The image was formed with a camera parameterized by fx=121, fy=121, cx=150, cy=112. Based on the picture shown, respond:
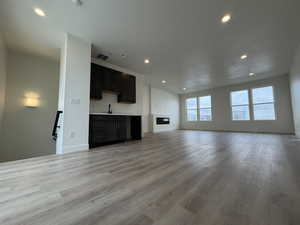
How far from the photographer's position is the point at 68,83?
110 inches

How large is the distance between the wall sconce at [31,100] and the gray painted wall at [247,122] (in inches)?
333

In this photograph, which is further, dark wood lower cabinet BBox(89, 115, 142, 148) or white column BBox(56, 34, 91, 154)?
dark wood lower cabinet BBox(89, 115, 142, 148)

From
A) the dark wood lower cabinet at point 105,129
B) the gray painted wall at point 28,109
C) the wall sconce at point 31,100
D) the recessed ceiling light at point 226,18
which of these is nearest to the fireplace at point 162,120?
the dark wood lower cabinet at point 105,129

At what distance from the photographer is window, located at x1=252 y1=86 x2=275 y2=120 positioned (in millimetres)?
6180

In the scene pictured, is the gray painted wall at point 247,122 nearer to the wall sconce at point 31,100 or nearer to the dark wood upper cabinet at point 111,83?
the dark wood upper cabinet at point 111,83

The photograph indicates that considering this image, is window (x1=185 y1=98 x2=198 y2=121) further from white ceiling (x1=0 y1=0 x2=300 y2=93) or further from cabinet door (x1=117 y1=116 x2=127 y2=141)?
cabinet door (x1=117 y1=116 x2=127 y2=141)

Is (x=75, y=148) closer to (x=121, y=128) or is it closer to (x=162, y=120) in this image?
(x=121, y=128)

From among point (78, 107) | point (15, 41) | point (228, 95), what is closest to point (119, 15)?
point (78, 107)

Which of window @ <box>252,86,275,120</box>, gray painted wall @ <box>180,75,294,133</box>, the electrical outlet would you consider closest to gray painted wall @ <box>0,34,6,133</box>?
the electrical outlet

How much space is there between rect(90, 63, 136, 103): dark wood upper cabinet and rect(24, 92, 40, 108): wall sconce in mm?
1735

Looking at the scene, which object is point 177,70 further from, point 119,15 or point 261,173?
point 261,173

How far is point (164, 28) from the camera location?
273 cm

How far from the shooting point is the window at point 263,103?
6.18 metres

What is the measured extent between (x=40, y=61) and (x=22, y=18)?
1.77 metres
